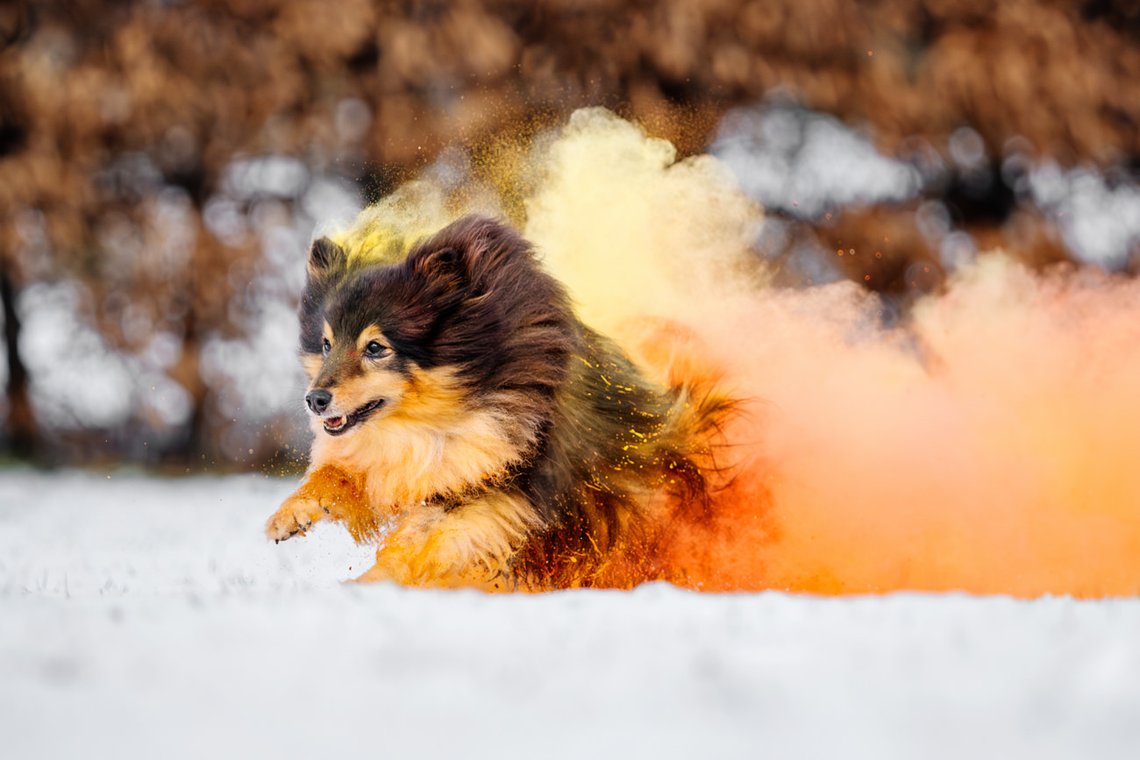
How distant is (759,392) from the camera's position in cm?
406

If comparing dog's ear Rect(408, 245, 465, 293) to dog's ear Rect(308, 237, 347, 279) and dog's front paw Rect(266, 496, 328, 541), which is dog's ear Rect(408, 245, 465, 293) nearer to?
dog's ear Rect(308, 237, 347, 279)

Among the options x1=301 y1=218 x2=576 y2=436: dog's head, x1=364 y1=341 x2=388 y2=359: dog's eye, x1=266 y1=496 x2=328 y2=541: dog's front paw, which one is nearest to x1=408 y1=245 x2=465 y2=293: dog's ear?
x1=301 y1=218 x2=576 y2=436: dog's head

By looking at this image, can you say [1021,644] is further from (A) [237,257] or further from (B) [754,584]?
(A) [237,257]

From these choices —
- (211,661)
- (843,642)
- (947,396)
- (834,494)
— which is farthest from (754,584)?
(211,661)

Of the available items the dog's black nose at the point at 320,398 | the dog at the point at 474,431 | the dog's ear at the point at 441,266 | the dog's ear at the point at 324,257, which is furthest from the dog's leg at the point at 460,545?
the dog's ear at the point at 324,257

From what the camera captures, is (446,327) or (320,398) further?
(446,327)

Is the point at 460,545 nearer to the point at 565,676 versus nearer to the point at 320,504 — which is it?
the point at 320,504

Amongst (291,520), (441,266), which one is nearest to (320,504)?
(291,520)

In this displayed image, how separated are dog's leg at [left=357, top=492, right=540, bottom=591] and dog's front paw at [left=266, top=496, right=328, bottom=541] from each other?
229 millimetres

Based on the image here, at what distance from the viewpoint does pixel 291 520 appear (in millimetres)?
3297

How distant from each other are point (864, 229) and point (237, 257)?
4.09 m

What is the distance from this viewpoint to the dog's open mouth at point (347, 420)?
3.24 m

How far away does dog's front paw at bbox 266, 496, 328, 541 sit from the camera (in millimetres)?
3285

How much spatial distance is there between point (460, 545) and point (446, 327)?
0.65 metres
